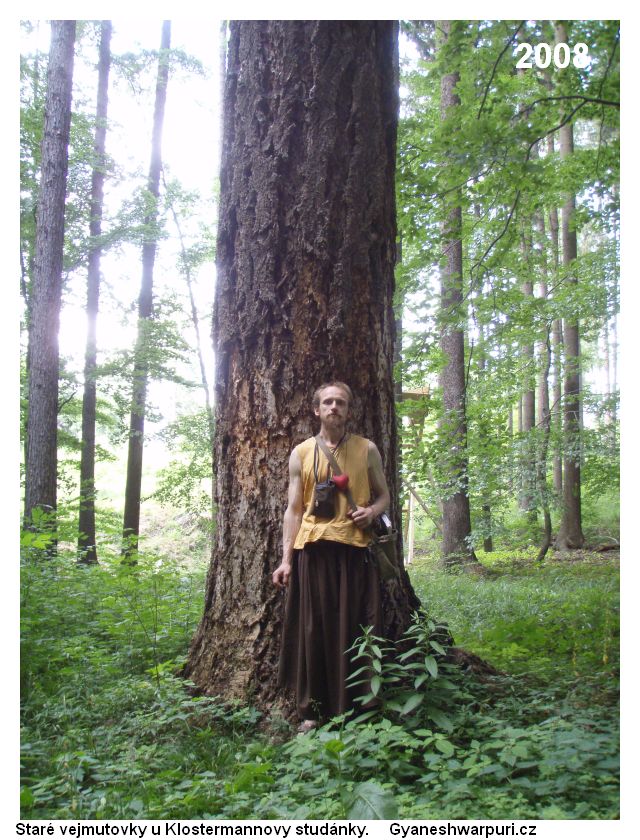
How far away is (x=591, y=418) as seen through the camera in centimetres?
1003

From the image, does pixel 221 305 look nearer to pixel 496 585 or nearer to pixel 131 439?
pixel 496 585

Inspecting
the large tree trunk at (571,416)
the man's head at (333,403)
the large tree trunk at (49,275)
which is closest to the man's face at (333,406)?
the man's head at (333,403)

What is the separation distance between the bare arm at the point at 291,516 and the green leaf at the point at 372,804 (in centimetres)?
127

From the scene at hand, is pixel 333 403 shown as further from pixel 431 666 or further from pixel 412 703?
pixel 412 703

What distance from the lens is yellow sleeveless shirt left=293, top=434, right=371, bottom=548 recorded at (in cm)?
331

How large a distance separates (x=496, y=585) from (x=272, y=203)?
6237 millimetres

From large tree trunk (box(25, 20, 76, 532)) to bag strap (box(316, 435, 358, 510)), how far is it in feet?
21.6

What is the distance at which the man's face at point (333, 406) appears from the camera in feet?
11.1

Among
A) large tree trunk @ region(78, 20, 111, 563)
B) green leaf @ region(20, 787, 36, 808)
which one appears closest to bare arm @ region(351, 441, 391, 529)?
green leaf @ region(20, 787, 36, 808)

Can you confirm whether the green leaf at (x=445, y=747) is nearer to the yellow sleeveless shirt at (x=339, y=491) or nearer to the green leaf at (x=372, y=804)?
the green leaf at (x=372, y=804)

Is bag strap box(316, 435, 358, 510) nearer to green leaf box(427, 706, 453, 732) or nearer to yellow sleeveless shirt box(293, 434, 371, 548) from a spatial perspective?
yellow sleeveless shirt box(293, 434, 371, 548)
